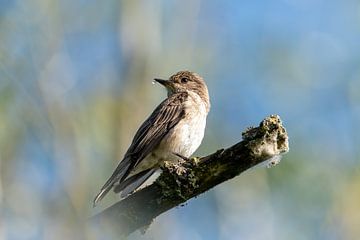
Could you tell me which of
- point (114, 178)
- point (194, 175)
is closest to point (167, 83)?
point (114, 178)

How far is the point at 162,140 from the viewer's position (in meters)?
8.07

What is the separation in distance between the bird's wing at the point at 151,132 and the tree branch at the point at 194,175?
1215 millimetres

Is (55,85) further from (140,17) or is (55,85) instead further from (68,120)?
(140,17)

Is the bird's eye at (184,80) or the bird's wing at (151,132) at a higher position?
the bird's eye at (184,80)

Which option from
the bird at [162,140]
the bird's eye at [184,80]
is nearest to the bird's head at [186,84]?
the bird's eye at [184,80]

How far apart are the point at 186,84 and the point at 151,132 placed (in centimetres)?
164

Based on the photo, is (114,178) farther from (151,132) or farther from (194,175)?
(194,175)

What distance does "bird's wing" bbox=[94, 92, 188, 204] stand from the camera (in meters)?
7.27

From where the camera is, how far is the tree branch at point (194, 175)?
5137 mm

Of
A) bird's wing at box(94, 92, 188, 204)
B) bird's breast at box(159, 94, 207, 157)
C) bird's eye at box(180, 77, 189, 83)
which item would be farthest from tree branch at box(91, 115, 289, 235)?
bird's eye at box(180, 77, 189, 83)

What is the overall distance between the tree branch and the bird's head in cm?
372

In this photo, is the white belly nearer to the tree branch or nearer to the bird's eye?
the bird's eye

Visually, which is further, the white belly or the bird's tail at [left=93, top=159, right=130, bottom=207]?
the white belly

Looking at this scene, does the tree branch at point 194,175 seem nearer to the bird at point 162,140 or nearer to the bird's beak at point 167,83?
the bird at point 162,140
